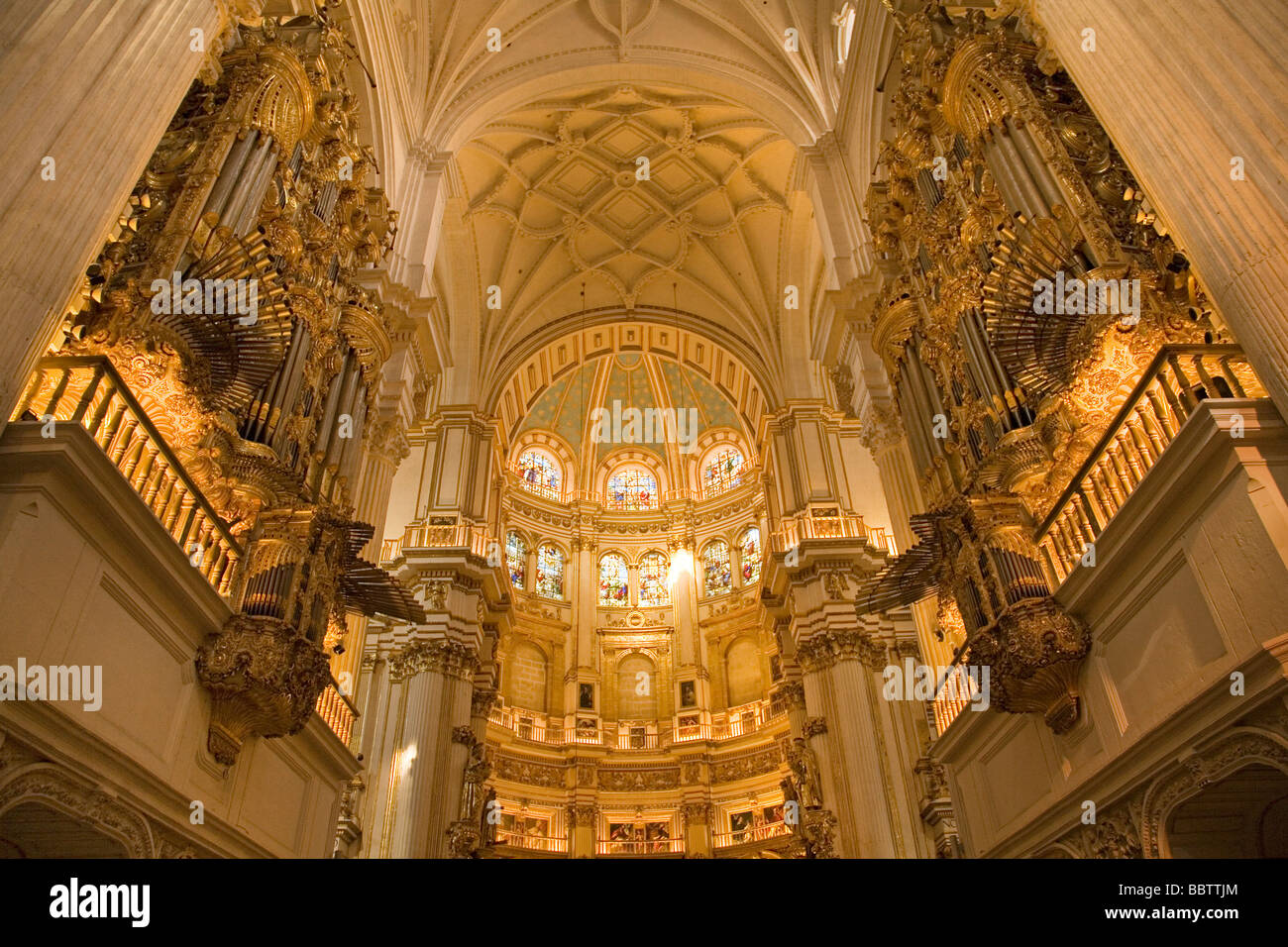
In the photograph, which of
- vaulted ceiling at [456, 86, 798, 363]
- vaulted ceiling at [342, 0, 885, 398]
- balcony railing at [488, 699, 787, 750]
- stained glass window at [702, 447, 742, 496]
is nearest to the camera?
vaulted ceiling at [342, 0, 885, 398]

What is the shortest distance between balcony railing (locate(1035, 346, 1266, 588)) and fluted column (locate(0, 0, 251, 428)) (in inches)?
284

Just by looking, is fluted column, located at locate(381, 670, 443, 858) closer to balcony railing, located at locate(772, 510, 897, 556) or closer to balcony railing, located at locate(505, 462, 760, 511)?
balcony railing, located at locate(772, 510, 897, 556)

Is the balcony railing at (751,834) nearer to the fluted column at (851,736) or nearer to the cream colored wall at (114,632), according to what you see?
the fluted column at (851,736)

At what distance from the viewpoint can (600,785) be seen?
25672 mm

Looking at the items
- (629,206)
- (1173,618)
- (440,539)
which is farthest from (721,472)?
(1173,618)

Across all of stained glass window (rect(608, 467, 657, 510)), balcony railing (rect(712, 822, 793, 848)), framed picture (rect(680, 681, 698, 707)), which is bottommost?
balcony railing (rect(712, 822, 793, 848))

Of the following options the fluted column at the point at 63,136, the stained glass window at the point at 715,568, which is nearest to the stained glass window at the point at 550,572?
the stained glass window at the point at 715,568

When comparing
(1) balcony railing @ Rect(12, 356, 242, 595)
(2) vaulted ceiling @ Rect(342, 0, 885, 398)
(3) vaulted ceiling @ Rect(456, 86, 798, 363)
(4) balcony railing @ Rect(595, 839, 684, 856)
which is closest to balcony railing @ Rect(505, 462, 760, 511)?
(2) vaulted ceiling @ Rect(342, 0, 885, 398)

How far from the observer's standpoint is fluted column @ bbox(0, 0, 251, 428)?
16.9 feet

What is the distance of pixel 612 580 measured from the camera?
3042 centimetres

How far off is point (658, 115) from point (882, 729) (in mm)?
16217

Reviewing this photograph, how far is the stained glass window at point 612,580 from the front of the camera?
30.0 m

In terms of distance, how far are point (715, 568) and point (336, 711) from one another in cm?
2055

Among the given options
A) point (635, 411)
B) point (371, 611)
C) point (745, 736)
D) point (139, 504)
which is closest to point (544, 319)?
point (635, 411)
